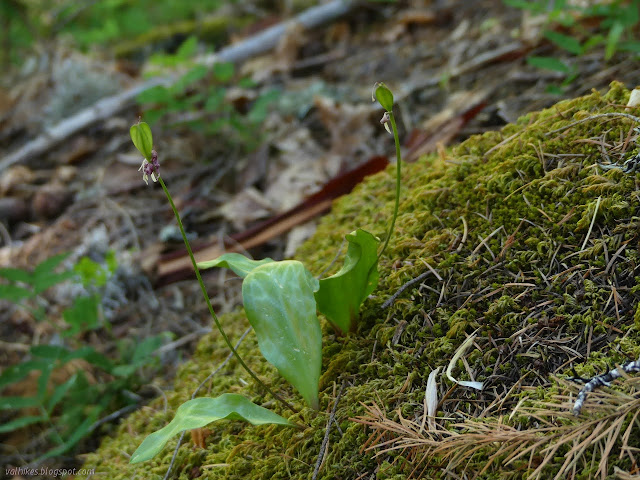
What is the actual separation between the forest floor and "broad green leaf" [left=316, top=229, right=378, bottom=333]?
1.02 m

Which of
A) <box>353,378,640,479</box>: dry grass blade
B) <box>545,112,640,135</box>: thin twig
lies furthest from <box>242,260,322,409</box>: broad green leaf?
<box>545,112,640,135</box>: thin twig

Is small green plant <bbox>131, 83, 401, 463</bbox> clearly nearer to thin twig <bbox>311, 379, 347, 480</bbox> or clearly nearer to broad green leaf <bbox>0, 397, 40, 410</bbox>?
thin twig <bbox>311, 379, 347, 480</bbox>

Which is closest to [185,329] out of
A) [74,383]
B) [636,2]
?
[74,383]

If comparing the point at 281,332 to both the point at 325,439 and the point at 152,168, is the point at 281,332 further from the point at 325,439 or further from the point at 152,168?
the point at 152,168

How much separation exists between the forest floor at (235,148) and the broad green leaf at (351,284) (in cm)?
102

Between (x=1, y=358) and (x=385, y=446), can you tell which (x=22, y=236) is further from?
(x=385, y=446)

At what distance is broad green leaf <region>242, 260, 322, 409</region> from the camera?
1.43 meters

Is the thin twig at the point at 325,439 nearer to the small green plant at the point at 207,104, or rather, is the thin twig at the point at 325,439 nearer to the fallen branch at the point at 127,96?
the small green plant at the point at 207,104

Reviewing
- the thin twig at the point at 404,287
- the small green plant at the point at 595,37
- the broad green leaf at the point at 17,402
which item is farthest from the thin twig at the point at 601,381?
the broad green leaf at the point at 17,402

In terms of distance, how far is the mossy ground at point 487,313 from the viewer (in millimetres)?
1294

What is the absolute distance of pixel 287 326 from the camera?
4.72 feet

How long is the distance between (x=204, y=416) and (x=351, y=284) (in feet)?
1.89

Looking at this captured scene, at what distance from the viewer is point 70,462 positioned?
2.30 meters

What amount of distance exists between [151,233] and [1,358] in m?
1.15
